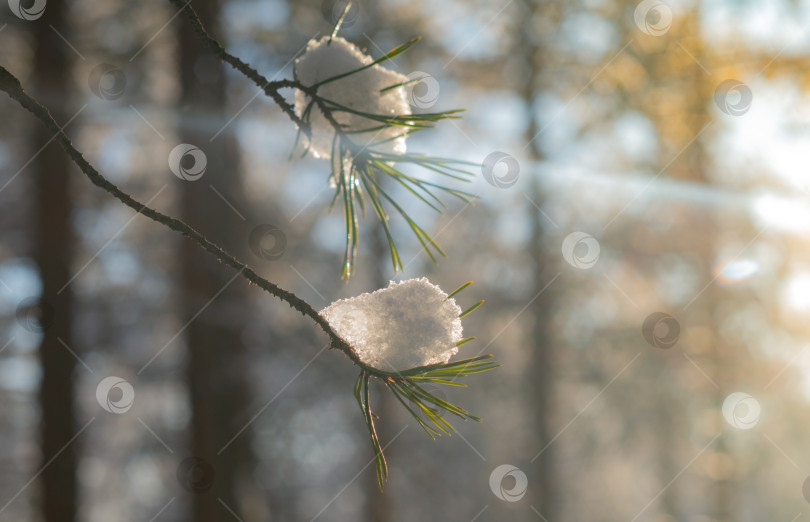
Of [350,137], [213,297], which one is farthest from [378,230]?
[350,137]

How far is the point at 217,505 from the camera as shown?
365cm

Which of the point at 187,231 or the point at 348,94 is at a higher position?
the point at 348,94

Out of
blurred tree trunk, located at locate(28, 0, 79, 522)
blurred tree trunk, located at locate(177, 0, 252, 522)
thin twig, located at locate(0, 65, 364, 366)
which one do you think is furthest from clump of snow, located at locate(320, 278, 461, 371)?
blurred tree trunk, located at locate(28, 0, 79, 522)

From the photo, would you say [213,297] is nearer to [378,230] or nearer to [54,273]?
[54,273]

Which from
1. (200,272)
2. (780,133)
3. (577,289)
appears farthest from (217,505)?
(780,133)

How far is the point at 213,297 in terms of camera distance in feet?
12.9

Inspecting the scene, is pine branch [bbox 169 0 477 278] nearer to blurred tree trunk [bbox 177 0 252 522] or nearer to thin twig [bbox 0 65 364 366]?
thin twig [bbox 0 65 364 366]

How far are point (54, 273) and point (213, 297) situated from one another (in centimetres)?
136

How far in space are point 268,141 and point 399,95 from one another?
181 inches

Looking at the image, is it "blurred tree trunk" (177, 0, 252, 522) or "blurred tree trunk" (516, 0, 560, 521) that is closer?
"blurred tree trunk" (177, 0, 252, 522)

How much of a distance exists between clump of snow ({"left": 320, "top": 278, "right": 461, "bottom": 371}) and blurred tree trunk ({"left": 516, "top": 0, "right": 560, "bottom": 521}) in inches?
193

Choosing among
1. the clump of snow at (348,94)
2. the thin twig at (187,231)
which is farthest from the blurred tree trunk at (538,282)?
the thin twig at (187,231)

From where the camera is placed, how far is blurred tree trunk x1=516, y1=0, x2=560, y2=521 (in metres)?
5.48

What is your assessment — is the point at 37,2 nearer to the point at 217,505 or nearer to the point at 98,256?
the point at 98,256
